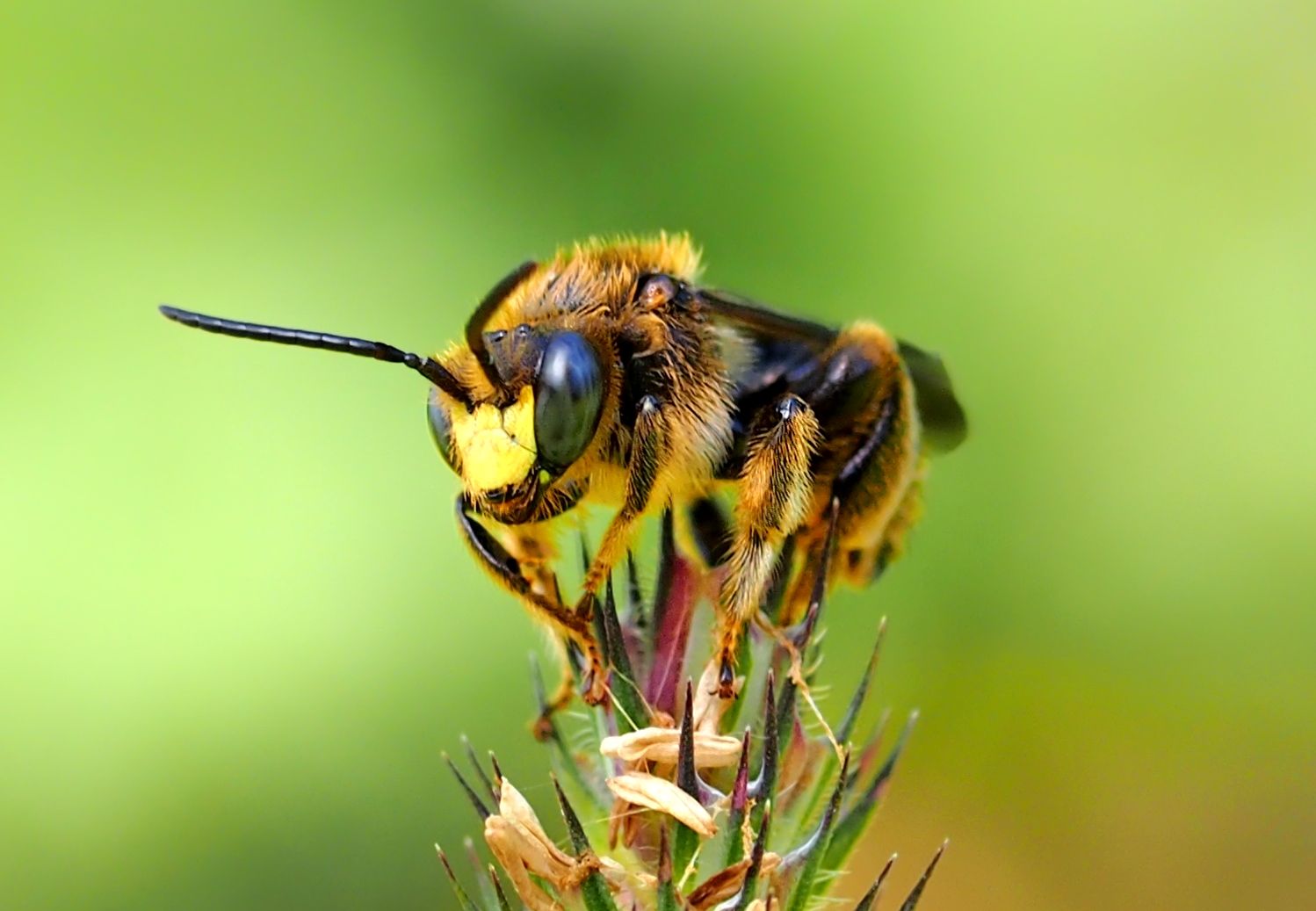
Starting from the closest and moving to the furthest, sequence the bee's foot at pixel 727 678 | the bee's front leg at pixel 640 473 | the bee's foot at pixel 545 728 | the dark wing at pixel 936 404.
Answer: the bee's foot at pixel 727 678
the bee's foot at pixel 545 728
the bee's front leg at pixel 640 473
the dark wing at pixel 936 404

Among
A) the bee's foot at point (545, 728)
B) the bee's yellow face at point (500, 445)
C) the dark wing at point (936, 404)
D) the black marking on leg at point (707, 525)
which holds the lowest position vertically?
the bee's foot at point (545, 728)

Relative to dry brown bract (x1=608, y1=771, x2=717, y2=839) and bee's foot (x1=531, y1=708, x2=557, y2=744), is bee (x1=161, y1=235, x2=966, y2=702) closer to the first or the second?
bee's foot (x1=531, y1=708, x2=557, y2=744)

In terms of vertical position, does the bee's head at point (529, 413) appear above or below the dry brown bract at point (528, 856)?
above

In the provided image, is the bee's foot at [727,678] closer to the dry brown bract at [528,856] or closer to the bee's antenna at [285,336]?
the dry brown bract at [528,856]

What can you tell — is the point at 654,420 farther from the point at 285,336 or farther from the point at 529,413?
the point at 285,336

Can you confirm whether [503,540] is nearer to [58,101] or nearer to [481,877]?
[481,877]

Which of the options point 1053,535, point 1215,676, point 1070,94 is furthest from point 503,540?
point 1070,94

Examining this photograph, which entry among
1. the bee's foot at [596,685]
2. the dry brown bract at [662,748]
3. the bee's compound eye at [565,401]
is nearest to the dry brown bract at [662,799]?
the dry brown bract at [662,748]

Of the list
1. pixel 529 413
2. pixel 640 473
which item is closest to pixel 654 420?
pixel 640 473
